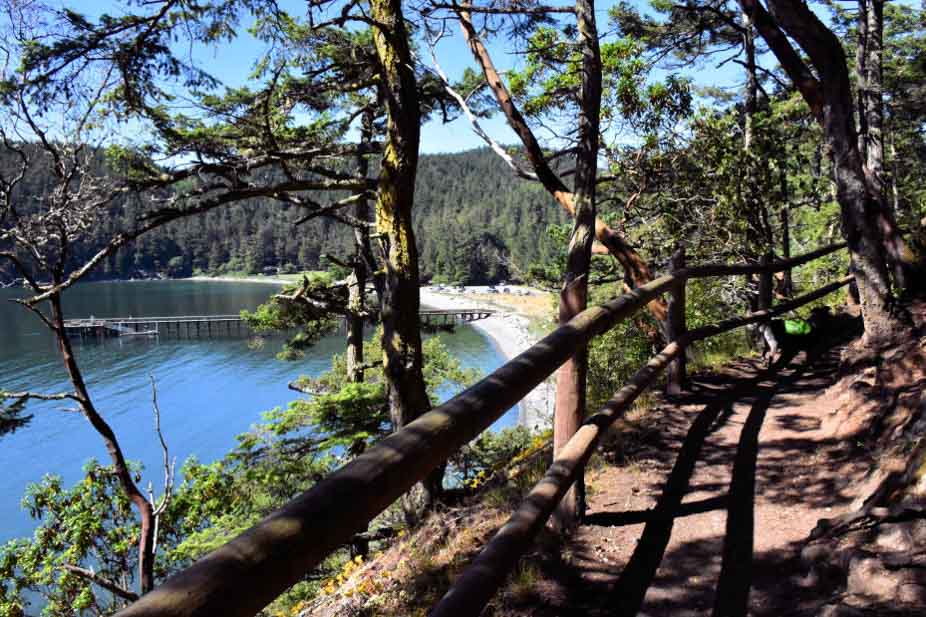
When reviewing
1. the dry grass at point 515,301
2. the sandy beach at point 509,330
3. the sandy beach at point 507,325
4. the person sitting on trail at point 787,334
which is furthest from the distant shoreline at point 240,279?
the person sitting on trail at point 787,334

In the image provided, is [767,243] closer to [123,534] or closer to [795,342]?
[795,342]

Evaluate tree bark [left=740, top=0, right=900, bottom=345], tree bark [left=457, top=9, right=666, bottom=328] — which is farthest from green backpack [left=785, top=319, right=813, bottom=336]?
tree bark [left=457, top=9, right=666, bottom=328]

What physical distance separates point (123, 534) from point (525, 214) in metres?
107

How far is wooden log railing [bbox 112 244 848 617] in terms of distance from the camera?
2.15 ft

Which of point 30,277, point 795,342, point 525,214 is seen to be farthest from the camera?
point 525,214

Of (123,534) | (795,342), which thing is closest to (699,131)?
(795,342)

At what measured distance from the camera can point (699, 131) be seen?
9.93 metres

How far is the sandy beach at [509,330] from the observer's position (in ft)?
100

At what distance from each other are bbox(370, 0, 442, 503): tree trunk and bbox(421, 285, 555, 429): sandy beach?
12006 mm

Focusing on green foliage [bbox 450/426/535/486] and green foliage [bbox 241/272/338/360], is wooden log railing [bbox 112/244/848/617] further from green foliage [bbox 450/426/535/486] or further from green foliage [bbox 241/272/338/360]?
green foliage [bbox 241/272/338/360]

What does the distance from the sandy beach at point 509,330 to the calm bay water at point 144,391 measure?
48.2 inches

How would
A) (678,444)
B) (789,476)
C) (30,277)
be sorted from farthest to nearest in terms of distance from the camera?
1. (30,277)
2. (678,444)
3. (789,476)

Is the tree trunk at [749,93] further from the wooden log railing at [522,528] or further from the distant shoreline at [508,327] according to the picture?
the wooden log railing at [522,528]

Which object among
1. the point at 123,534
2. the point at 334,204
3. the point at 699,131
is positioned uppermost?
the point at 699,131
